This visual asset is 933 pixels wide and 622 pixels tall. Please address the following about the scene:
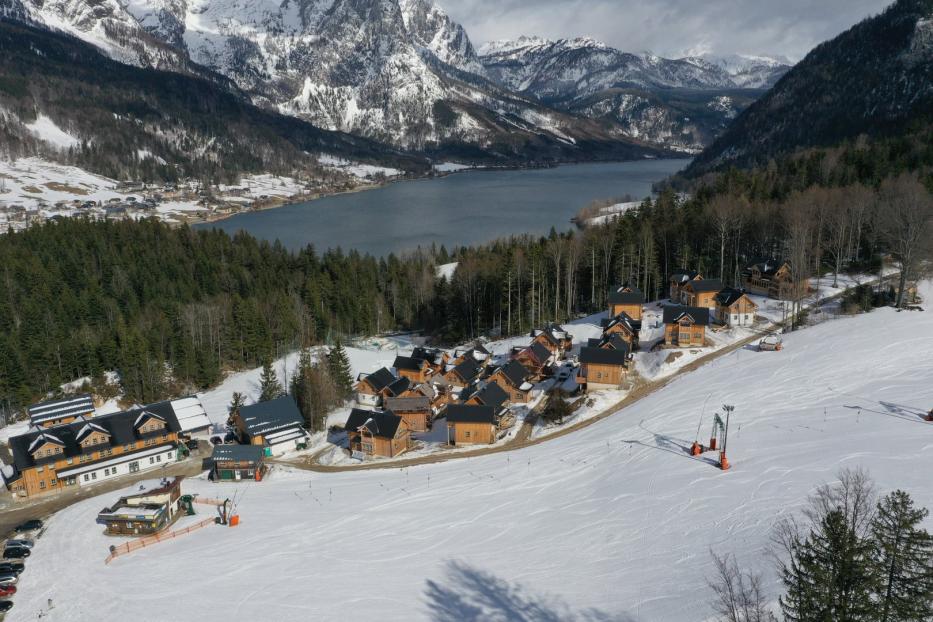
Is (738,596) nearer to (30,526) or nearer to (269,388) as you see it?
(30,526)

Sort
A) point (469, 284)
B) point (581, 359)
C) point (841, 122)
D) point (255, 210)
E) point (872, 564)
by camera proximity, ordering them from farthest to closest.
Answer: point (255, 210), point (841, 122), point (469, 284), point (581, 359), point (872, 564)

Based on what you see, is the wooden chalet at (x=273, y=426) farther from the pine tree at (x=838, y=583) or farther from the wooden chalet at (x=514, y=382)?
the pine tree at (x=838, y=583)

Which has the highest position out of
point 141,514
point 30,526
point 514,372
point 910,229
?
point 910,229

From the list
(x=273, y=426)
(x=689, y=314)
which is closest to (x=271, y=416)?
(x=273, y=426)

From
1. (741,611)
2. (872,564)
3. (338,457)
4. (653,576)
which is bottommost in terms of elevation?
(338,457)

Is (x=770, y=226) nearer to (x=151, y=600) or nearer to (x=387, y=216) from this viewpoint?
(x=151, y=600)

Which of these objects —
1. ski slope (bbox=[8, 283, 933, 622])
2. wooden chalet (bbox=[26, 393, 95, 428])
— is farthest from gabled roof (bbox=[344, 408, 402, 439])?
wooden chalet (bbox=[26, 393, 95, 428])

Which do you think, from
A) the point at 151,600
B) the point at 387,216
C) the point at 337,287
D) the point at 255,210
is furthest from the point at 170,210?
the point at 151,600

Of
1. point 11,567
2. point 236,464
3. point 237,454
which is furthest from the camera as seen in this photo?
point 237,454
